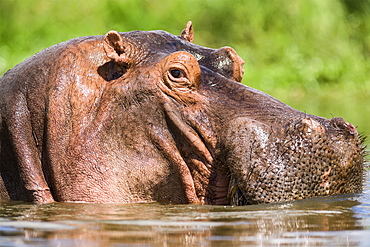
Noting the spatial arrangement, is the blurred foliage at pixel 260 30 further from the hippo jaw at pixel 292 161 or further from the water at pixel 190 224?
the water at pixel 190 224

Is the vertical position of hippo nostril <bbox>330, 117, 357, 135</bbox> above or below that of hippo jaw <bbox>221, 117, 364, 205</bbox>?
above

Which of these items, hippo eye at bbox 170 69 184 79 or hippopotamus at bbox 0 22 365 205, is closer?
hippopotamus at bbox 0 22 365 205

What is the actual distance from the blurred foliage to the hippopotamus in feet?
35.5

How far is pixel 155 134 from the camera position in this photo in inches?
230

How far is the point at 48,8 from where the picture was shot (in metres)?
18.2

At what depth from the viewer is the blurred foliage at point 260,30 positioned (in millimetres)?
17500

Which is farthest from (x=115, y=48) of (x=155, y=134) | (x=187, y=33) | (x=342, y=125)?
(x=342, y=125)

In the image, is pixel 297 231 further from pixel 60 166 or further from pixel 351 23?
pixel 351 23

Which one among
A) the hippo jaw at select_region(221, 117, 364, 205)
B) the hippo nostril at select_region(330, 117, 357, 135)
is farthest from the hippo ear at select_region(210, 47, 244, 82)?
the hippo nostril at select_region(330, 117, 357, 135)

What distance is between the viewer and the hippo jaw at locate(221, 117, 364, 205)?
533cm

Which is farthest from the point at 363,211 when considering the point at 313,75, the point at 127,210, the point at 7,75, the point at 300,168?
the point at 313,75

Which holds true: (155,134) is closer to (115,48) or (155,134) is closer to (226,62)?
(115,48)

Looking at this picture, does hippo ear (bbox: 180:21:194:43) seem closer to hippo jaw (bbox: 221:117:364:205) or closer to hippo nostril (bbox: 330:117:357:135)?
hippo jaw (bbox: 221:117:364:205)

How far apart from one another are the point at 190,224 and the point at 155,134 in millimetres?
1224
